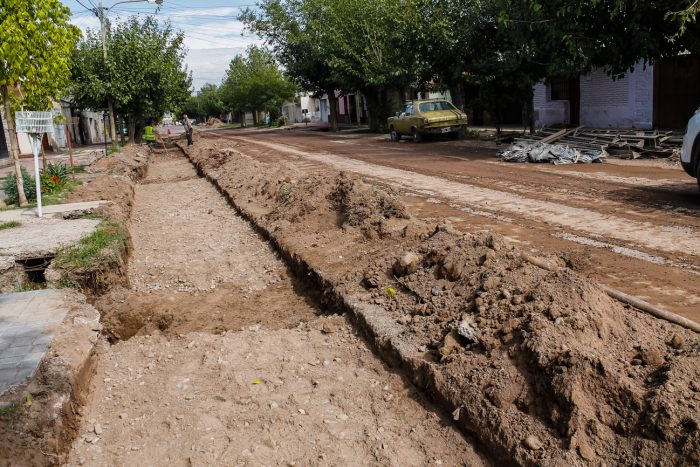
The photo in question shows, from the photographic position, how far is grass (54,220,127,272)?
6.64 m

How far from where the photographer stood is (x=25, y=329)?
15.9 feet

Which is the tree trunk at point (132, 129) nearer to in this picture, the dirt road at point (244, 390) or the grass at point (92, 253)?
the grass at point (92, 253)

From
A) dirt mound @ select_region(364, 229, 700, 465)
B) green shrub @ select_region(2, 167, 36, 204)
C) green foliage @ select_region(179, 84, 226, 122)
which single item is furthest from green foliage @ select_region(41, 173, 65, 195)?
green foliage @ select_region(179, 84, 226, 122)

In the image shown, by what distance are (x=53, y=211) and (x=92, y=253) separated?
3460 millimetres

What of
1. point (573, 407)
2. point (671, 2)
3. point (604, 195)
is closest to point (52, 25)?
point (604, 195)

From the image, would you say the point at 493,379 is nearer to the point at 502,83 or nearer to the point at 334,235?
the point at 334,235

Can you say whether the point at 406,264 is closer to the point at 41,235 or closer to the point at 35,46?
the point at 41,235

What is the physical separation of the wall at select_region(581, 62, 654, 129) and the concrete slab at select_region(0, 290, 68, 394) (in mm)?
19096

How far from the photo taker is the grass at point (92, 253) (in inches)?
261

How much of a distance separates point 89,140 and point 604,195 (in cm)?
4263

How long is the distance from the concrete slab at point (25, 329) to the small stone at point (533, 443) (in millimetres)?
3137

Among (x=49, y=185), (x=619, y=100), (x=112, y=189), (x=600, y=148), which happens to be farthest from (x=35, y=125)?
(x=619, y=100)

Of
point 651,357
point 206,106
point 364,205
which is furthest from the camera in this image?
point 206,106

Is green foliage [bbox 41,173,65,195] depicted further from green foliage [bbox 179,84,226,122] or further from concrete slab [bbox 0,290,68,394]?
green foliage [bbox 179,84,226,122]
